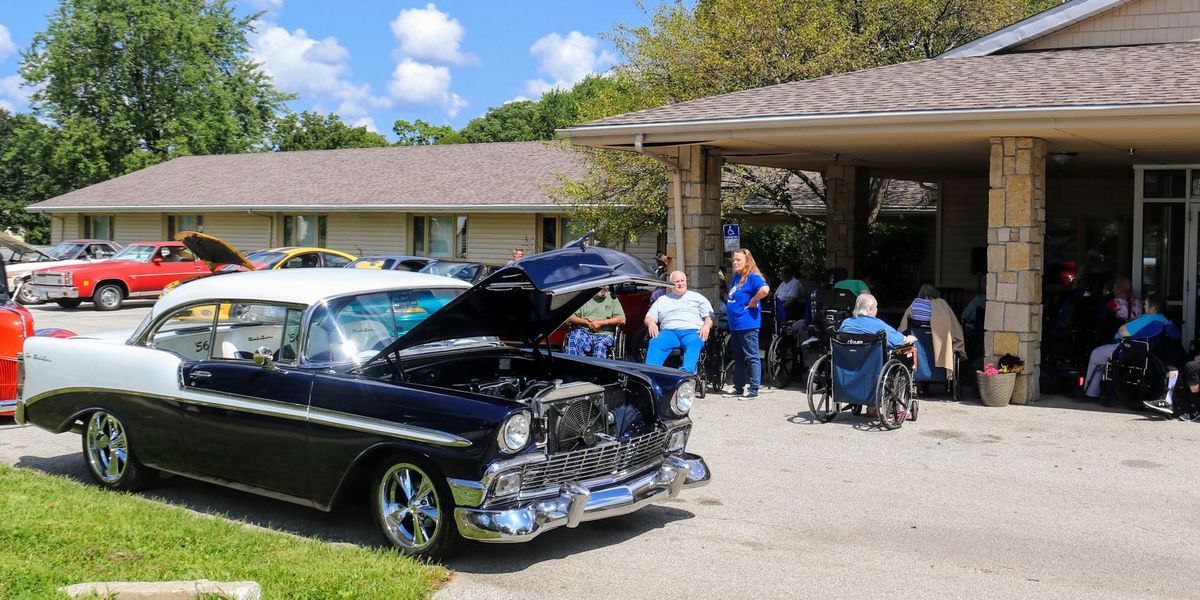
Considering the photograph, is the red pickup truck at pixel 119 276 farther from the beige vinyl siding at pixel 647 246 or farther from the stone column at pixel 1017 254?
the stone column at pixel 1017 254

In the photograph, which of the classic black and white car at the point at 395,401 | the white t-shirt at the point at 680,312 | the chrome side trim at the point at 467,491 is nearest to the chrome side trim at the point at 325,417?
the classic black and white car at the point at 395,401

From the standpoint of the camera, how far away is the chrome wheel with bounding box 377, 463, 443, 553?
→ 19.5 feet

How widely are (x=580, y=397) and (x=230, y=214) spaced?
3219 centimetres

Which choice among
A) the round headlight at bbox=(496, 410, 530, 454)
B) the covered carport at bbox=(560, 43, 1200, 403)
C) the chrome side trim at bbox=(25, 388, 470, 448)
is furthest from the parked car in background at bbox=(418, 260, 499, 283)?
the round headlight at bbox=(496, 410, 530, 454)

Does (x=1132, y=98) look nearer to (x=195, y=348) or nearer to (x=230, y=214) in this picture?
(x=195, y=348)

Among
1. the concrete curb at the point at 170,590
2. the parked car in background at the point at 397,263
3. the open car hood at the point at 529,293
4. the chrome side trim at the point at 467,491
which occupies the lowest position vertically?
the concrete curb at the point at 170,590

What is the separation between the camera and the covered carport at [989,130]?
11367 mm

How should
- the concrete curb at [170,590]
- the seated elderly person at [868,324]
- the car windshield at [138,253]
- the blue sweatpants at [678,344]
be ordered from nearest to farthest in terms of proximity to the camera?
the concrete curb at [170,590], the seated elderly person at [868,324], the blue sweatpants at [678,344], the car windshield at [138,253]

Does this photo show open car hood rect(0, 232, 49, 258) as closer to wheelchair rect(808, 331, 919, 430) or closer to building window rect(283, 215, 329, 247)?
building window rect(283, 215, 329, 247)

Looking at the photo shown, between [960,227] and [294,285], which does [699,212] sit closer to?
[294,285]

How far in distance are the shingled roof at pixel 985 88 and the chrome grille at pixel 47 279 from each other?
16.2m

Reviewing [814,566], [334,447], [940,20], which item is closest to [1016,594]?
[814,566]

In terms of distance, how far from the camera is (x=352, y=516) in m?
7.00

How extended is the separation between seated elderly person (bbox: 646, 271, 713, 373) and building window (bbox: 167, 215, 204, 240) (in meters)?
29.5
